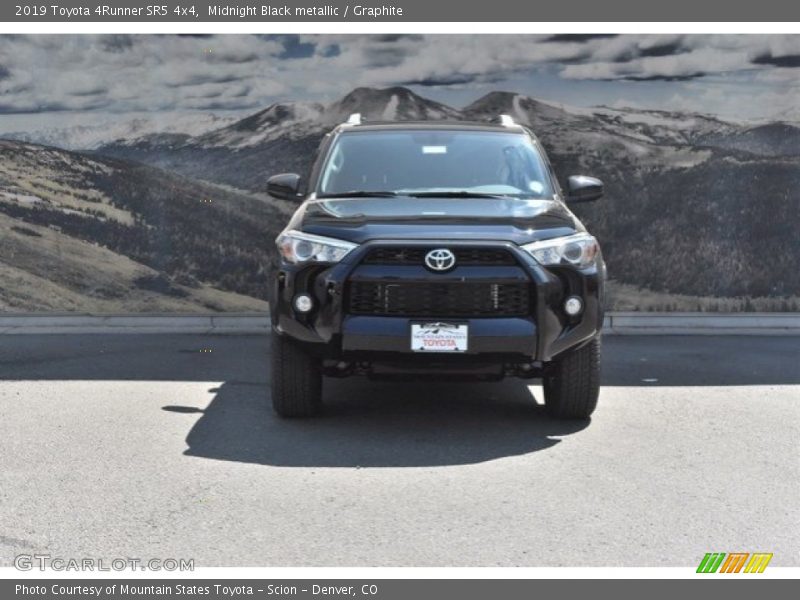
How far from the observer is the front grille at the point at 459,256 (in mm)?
7738

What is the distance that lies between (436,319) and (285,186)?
2137mm

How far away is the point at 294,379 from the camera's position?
820cm

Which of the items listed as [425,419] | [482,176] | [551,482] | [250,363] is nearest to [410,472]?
[551,482]

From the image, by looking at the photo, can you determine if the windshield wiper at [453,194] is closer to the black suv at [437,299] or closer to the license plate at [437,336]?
the black suv at [437,299]

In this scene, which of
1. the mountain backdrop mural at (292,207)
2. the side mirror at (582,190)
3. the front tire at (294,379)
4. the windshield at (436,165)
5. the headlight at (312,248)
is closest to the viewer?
the headlight at (312,248)

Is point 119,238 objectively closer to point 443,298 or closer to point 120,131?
point 120,131

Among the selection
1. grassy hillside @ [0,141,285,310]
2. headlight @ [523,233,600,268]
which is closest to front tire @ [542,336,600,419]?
headlight @ [523,233,600,268]

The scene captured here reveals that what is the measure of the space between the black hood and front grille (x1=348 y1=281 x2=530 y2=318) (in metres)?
0.29

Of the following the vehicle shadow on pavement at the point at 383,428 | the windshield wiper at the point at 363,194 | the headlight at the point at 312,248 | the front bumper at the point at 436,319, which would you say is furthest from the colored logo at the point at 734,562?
the windshield wiper at the point at 363,194

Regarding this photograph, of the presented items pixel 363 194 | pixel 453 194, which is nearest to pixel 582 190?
pixel 453 194

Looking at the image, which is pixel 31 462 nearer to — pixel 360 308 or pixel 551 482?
pixel 360 308

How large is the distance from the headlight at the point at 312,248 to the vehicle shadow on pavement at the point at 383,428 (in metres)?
1.08

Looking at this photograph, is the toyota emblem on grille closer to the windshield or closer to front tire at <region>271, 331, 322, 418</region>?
front tire at <region>271, 331, 322, 418</region>

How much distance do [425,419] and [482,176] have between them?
183cm
